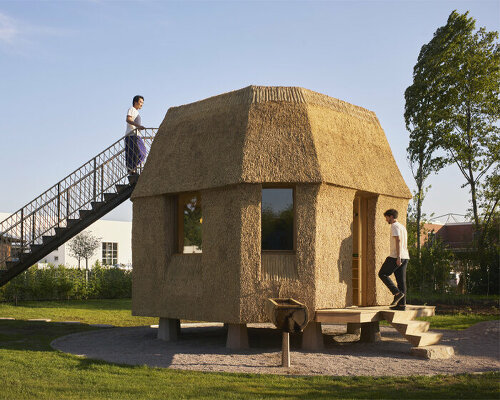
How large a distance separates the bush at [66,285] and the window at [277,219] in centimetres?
1855

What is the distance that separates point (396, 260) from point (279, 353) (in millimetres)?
3049

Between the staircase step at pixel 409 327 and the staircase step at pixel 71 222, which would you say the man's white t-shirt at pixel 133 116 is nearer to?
the staircase step at pixel 71 222

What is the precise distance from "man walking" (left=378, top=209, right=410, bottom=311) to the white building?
38330mm

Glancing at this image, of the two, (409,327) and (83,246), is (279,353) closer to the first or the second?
(409,327)

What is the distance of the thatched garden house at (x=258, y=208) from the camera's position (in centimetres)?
1150

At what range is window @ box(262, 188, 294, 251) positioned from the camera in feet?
38.8

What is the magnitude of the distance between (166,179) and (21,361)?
4.73 metres

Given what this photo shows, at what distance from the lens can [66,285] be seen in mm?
28562

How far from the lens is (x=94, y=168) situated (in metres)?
16.7

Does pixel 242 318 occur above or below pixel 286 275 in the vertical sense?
below

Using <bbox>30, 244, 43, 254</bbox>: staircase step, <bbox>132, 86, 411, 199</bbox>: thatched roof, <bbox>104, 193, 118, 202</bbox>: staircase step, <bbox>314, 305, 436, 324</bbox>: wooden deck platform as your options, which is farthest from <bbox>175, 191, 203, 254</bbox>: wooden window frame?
<bbox>30, 244, 43, 254</bbox>: staircase step

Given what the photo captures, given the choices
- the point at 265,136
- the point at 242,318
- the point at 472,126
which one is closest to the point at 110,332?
the point at 242,318

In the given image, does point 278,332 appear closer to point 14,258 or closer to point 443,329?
point 443,329

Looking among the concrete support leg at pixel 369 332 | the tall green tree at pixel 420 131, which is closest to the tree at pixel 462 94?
the tall green tree at pixel 420 131
